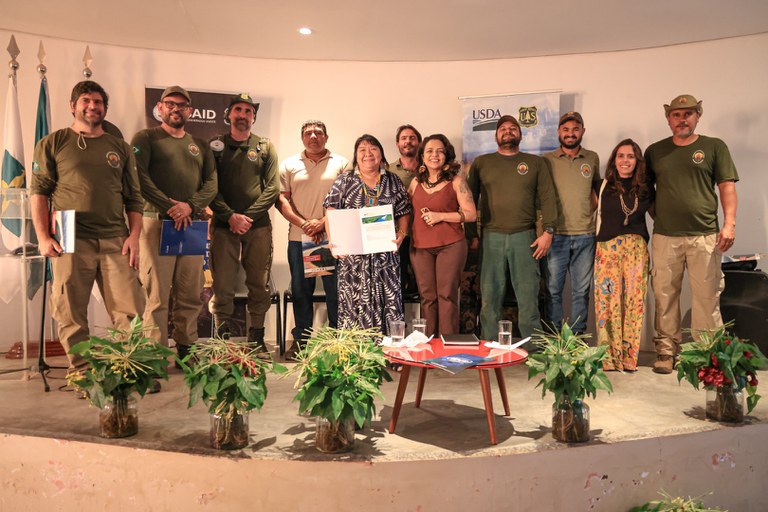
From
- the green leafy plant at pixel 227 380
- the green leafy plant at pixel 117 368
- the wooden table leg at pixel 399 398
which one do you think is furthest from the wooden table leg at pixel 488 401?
the green leafy plant at pixel 117 368

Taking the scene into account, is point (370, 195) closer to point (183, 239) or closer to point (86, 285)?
point (183, 239)

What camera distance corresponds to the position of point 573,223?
4586mm

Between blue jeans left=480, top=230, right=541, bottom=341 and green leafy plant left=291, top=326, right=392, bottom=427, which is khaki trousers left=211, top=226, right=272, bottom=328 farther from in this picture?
green leafy plant left=291, top=326, right=392, bottom=427

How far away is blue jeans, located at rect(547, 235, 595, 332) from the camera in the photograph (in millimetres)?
4594

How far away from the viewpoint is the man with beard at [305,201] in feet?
15.7

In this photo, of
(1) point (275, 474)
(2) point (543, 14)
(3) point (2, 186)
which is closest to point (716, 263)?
(2) point (543, 14)

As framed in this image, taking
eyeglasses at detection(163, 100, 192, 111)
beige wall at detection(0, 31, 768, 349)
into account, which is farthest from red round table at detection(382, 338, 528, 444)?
beige wall at detection(0, 31, 768, 349)

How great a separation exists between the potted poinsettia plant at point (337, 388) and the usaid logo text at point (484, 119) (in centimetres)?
347

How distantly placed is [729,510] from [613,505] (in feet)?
2.35

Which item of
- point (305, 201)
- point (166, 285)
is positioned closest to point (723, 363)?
point (305, 201)

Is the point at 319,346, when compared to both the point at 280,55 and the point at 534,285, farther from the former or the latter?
the point at 280,55

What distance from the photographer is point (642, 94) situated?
5.65m

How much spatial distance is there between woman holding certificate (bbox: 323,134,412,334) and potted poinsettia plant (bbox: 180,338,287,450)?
5.29 ft

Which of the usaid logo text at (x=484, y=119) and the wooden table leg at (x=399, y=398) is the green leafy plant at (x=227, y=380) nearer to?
the wooden table leg at (x=399, y=398)
